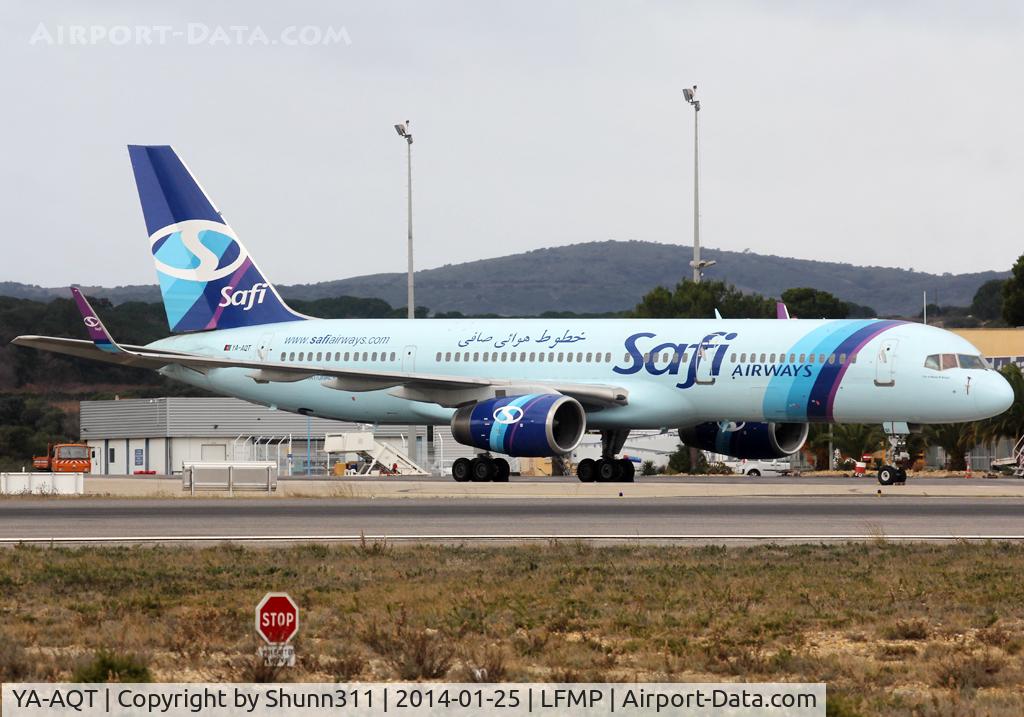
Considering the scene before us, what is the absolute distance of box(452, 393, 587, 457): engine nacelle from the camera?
37625 millimetres

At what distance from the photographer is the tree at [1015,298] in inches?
4006

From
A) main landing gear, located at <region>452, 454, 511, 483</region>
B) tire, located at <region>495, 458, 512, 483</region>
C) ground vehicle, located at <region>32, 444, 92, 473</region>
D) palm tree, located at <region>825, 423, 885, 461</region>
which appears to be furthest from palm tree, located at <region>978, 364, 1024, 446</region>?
ground vehicle, located at <region>32, 444, 92, 473</region>

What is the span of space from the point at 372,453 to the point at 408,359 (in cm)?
2252

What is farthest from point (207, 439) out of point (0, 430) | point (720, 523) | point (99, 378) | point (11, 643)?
point (11, 643)

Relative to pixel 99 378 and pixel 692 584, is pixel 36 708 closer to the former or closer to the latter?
pixel 692 584

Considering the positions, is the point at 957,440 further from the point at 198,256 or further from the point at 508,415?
the point at 198,256

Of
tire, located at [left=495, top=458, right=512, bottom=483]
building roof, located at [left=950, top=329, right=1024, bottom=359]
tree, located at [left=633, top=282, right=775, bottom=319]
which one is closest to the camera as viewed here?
tire, located at [left=495, top=458, right=512, bottom=483]

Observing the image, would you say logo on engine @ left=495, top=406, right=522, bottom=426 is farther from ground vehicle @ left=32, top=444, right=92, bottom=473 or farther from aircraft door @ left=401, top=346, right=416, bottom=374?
ground vehicle @ left=32, top=444, right=92, bottom=473

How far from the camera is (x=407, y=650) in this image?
12.2 metres

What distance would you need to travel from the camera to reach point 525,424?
37.8 meters

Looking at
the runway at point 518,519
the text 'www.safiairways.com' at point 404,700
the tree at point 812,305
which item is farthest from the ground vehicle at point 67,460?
the tree at point 812,305

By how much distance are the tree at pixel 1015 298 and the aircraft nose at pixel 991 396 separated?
67776 millimetres

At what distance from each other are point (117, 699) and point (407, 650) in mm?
2627

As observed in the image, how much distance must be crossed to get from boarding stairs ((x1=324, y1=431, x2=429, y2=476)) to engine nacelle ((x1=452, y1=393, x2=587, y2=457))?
24961mm
